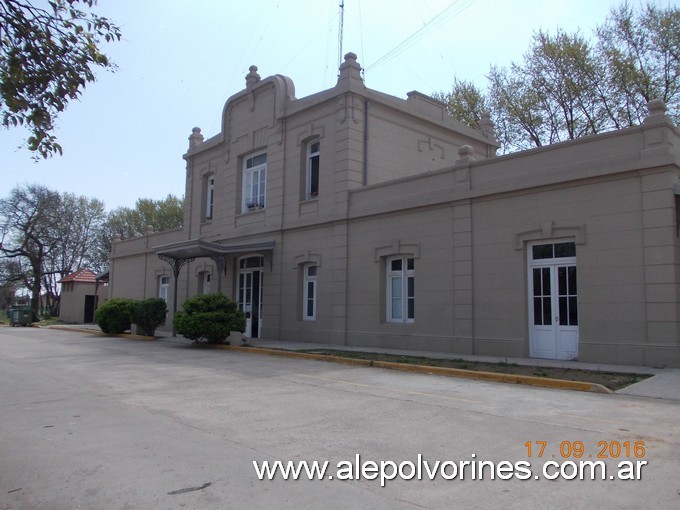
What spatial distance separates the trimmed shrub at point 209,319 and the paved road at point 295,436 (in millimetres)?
6506

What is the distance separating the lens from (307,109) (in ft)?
66.5

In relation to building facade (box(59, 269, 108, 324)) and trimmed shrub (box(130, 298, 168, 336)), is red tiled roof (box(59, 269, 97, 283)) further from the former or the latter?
trimmed shrub (box(130, 298, 168, 336))

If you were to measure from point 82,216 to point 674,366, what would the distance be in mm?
51354

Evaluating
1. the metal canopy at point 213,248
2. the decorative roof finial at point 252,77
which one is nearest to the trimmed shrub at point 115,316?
the metal canopy at point 213,248

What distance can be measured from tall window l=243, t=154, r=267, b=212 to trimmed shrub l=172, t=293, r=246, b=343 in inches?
204

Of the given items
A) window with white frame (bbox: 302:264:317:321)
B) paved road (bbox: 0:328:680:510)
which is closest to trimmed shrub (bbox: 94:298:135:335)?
window with white frame (bbox: 302:264:317:321)

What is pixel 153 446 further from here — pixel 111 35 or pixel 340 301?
pixel 340 301

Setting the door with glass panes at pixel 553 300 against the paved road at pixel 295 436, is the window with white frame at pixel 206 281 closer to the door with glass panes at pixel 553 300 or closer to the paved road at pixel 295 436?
the paved road at pixel 295 436

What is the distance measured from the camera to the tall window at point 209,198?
2606 centimetres

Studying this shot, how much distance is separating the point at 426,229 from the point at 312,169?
19.7 feet

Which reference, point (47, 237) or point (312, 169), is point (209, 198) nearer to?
point (312, 169)

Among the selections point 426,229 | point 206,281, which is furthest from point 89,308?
point 426,229

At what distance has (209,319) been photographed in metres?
Answer: 18.4

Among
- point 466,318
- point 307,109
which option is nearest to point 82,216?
point 307,109
